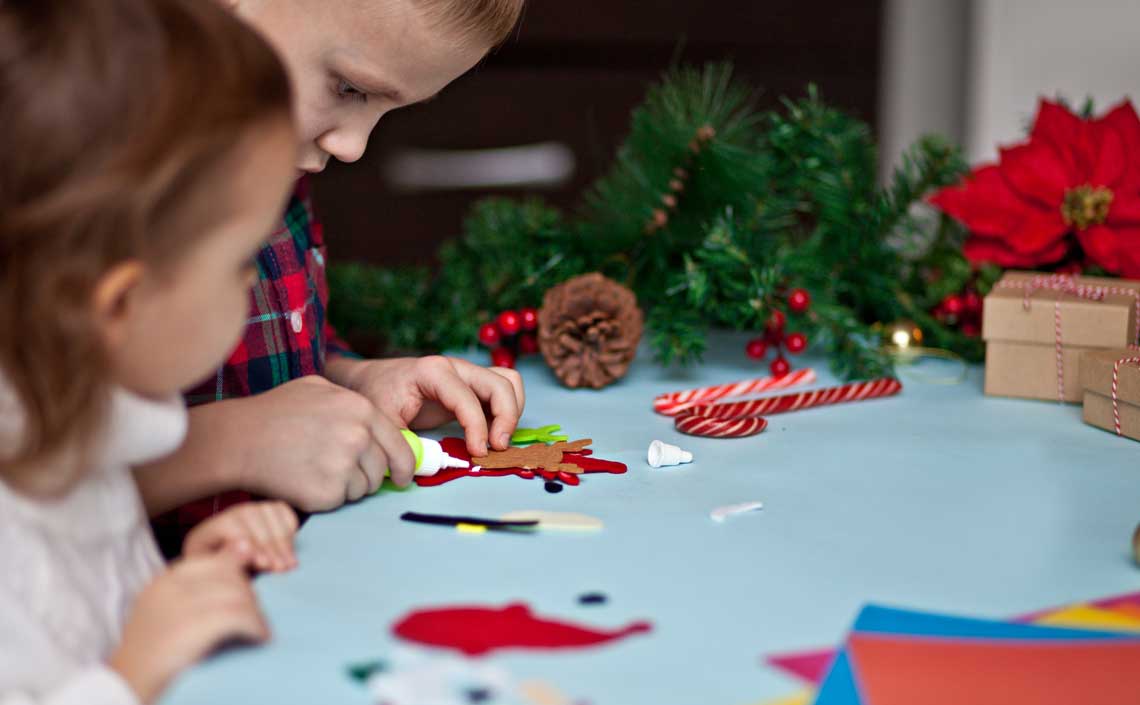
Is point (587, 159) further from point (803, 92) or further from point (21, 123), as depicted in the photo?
point (21, 123)

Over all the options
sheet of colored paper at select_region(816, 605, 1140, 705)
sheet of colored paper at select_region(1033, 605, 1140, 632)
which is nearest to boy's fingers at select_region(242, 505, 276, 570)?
sheet of colored paper at select_region(816, 605, 1140, 705)

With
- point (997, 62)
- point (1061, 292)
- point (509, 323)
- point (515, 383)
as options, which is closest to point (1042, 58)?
point (997, 62)

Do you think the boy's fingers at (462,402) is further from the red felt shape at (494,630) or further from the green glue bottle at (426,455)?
the red felt shape at (494,630)

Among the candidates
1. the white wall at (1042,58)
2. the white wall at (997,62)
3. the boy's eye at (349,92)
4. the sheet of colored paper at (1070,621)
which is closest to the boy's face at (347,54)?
the boy's eye at (349,92)

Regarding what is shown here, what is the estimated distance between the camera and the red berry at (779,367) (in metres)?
1.18

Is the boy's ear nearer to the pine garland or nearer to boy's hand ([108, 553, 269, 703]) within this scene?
boy's hand ([108, 553, 269, 703])

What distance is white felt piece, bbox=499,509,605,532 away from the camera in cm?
76

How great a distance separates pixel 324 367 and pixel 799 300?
0.47 m

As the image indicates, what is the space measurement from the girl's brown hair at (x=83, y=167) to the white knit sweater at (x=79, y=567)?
0.03m

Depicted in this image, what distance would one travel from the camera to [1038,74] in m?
2.00

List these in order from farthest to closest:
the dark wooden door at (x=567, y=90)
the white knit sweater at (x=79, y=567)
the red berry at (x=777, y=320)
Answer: the dark wooden door at (x=567, y=90) → the red berry at (x=777, y=320) → the white knit sweater at (x=79, y=567)

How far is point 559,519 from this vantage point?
30.3 inches

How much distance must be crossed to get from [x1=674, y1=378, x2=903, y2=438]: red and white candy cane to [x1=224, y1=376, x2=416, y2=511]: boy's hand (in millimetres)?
269

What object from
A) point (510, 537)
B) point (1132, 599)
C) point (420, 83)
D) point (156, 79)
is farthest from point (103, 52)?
point (1132, 599)
